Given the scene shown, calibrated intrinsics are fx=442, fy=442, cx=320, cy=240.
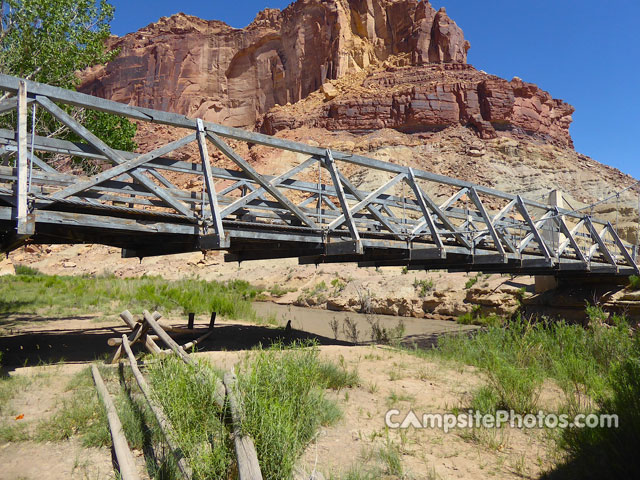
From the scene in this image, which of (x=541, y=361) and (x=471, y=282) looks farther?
(x=471, y=282)

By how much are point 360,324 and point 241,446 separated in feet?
48.8

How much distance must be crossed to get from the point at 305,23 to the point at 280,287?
65957mm

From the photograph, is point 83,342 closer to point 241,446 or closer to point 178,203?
point 178,203

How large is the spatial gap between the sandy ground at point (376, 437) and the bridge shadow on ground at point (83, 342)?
0.23 meters

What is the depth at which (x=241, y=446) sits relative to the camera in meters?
3.31

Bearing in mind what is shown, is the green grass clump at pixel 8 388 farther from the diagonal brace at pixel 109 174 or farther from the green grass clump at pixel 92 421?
the diagonal brace at pixel 109 174

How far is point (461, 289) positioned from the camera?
20469 mm

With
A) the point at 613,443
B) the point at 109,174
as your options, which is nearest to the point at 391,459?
the point at 613,443

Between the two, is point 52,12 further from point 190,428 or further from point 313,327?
point 190,428

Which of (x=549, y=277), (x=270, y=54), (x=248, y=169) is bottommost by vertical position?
(x=549, y=277)

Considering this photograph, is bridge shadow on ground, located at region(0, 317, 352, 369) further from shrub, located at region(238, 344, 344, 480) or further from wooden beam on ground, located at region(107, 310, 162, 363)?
shrub, located at region(238, 344, 344, 480)

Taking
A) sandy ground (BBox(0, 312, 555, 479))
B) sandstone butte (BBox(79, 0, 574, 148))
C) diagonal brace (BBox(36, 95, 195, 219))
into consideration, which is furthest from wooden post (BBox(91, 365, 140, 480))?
sandstone butte (BBox(79, 0, 574, 148))

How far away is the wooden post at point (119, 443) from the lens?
3.46 meters

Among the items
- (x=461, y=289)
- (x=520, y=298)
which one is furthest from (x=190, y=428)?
(x=461, y=289)
